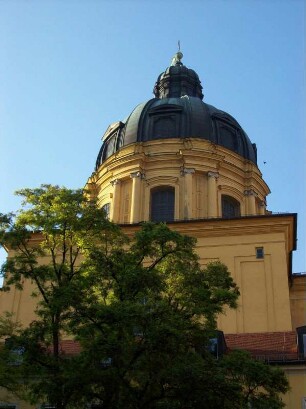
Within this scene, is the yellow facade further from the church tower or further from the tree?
the tree

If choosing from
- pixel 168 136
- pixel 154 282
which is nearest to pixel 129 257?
pixel 154 282

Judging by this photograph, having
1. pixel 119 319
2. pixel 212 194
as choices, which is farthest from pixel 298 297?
pixel 119 319

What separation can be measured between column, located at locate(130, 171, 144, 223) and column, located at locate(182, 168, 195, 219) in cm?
300

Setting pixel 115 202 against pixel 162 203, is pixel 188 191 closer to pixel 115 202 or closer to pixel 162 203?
pixel 162 203

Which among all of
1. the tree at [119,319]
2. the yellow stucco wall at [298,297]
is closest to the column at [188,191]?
the yellow stucco wall at [298,297]

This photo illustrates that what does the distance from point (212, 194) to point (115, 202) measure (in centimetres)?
653

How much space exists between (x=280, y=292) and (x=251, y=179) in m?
12.2

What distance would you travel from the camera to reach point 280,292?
3059cm

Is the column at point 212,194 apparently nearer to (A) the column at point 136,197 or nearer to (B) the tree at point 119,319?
(A) the column at point 136,197

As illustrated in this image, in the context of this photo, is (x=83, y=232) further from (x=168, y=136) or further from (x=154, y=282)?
(x=168, y=136)

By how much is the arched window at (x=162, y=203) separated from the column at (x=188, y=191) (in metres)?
1.17

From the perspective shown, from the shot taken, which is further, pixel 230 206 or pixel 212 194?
pixel 230 206

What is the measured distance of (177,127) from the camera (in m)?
41.7

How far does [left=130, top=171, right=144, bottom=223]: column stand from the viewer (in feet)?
125
